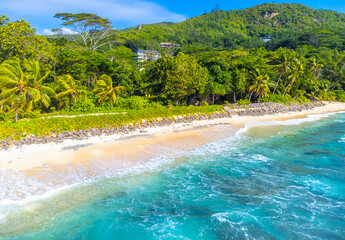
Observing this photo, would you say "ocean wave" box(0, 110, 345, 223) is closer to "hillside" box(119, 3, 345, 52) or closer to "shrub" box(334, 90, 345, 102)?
"shrub" box(334, 90, 345, 102)

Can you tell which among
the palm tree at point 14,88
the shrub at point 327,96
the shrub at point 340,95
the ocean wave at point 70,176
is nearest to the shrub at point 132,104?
the palm tree at point 14,88

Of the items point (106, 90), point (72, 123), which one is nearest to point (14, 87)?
point (72, 123)

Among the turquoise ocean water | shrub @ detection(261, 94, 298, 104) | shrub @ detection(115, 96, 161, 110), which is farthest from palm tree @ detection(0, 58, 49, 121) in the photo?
shrub @ detection(261, 94, 298, 104)

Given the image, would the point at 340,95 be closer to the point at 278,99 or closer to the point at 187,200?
the point at 278,99

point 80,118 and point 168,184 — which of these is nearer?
point 168,184

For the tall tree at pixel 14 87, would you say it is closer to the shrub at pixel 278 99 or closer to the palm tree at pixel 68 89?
the palm tree at pixel 68 89

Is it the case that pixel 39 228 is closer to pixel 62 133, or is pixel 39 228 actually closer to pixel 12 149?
pixel 12 149

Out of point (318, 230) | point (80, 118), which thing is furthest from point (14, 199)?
point (318, 230)
